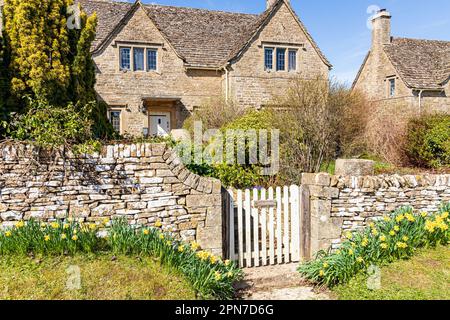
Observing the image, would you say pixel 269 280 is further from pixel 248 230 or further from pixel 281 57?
pixel 281 57

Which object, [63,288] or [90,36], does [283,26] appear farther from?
[63,288]

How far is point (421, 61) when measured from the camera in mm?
24750

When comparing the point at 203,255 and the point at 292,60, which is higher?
the point at 292,60

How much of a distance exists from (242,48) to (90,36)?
12.6 metres

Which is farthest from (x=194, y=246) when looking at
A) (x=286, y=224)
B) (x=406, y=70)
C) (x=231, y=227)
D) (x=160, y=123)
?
(x=406, y=70)

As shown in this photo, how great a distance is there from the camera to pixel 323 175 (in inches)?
271

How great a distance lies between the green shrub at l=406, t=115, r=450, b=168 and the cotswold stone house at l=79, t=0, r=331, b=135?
6.12 meters

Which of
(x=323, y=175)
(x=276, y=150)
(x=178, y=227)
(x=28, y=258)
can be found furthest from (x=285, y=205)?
(x=28, y=258)

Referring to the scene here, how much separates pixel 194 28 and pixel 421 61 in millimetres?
15365

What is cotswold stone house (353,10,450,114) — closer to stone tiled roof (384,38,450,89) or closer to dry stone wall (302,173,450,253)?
A: stone tiled roof (384,38,450,89)

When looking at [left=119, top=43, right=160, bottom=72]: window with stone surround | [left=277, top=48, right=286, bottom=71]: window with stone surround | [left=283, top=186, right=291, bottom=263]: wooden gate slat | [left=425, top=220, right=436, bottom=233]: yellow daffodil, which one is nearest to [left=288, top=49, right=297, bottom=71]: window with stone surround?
[left=277, top=48, right=286, bottom=71]: window with stone surround

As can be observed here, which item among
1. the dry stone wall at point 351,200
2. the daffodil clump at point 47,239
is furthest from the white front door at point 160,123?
the daffodil clump at point 47,239

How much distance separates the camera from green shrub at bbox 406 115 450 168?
13617 mm

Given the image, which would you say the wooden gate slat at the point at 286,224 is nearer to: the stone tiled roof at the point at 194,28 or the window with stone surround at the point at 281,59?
the stone tiled roof at the point at 194,28
